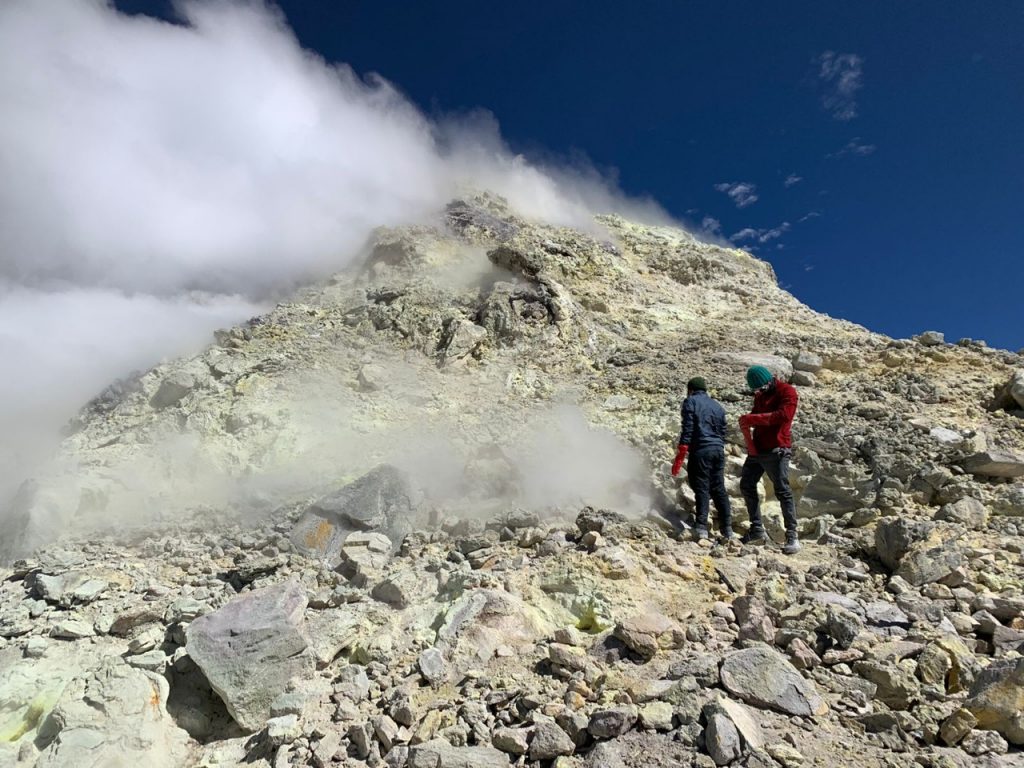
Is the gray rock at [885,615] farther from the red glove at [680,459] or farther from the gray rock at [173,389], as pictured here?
the gray rock at [173,389]

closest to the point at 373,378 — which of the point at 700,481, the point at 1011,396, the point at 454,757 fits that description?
the point at 700,481

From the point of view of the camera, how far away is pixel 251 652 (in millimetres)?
3643

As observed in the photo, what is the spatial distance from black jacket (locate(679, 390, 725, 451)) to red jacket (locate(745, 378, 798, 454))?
32cm

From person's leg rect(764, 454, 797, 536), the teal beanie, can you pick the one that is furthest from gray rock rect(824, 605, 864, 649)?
the teal beanie

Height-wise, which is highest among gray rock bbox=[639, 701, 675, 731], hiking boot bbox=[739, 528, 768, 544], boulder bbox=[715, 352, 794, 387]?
boulder bbox=[715, 352, 794, 387]

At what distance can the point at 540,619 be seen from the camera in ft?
13.6

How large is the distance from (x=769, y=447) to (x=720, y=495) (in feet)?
2.18

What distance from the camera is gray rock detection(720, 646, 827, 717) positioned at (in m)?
2.92

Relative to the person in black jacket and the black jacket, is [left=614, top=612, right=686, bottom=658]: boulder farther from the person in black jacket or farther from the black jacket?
the black jacket

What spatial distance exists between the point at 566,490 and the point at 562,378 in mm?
4366

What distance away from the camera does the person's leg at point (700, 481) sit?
223 inches

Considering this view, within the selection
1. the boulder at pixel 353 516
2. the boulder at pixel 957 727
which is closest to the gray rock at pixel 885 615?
the boulder at pixel 957 727

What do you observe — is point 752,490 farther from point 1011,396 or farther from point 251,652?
point 1011,396

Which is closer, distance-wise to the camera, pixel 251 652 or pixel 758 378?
pixel 251 652
